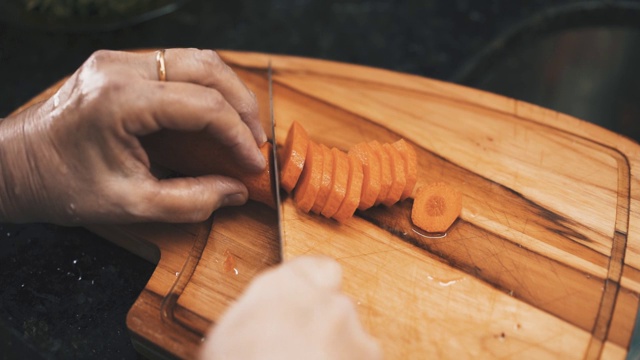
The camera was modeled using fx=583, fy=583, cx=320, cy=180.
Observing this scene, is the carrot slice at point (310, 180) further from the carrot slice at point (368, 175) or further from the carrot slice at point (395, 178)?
the carrot slice at point (395, 178)

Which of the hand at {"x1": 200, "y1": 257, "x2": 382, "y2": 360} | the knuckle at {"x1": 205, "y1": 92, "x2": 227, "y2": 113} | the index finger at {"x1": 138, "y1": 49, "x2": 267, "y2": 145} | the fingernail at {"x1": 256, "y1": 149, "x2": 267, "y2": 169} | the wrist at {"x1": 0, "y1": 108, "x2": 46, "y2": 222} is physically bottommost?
the wrist at {"x1": 0, "y1": 108, "x2": 46, "y2": 222}

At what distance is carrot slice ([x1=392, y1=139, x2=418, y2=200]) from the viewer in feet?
7.74

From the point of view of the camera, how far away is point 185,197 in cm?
214

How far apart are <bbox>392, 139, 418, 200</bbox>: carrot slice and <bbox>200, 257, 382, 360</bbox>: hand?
742 mm

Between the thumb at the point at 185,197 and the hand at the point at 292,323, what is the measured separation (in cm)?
58

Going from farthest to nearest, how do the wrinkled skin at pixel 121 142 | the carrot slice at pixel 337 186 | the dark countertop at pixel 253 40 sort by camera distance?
the dark countertop at pixel 253 40 < the carrot slice at pixel 337 186 < the wrinkled skin at pixel 121 142

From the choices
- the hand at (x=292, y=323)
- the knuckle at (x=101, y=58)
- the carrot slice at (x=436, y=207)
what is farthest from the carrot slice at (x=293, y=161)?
the knuckle at (x=101, y=58)

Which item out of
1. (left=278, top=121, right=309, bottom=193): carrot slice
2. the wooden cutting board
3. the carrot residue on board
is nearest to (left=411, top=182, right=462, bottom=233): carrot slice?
the wooden cutting board

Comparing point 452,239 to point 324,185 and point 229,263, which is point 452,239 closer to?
point 324,185

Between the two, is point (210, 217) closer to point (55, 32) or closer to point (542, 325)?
point (542, 325)

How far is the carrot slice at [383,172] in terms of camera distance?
2.31m

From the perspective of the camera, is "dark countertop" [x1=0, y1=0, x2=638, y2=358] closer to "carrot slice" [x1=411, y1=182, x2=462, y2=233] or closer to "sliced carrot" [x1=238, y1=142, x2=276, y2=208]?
"sliced carrot" [x1=238, y1=142, x2=276, y2=208]

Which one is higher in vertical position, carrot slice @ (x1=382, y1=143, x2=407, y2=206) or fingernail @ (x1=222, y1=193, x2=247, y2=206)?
carrot slice @ (x1=382, y1=143, x2=407, y2=206)

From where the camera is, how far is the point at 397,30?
3787 mm
